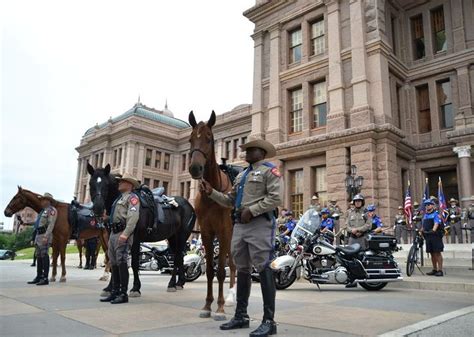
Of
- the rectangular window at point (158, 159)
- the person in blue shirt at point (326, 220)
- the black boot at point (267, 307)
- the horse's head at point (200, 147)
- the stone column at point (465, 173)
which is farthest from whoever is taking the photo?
the rectangular window at point (158, 159)

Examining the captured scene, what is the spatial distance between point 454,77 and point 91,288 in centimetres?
1910

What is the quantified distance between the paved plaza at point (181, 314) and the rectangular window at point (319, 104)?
13702mm

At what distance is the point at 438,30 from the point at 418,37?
1000 mm

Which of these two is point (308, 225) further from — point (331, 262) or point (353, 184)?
point (353, 184)

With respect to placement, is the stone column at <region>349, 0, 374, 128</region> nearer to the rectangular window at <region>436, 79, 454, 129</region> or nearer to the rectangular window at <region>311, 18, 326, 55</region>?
the rectangular window at <region>311, 18, 326, 55</region>

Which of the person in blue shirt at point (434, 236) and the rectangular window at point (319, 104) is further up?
the rectangular window at point (319, 104)

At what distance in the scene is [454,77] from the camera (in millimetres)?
19172

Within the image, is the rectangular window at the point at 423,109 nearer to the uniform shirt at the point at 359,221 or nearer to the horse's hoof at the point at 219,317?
the uniform shirt at the point at 359,221

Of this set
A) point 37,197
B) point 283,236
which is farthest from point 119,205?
point 283,236

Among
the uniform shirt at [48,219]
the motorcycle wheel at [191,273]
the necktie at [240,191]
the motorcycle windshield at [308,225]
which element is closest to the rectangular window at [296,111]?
the motorcycle wheel at [191,273]

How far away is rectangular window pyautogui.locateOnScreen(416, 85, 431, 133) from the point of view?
65.7 feet

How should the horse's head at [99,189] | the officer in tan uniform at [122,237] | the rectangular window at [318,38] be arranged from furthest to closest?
1. the rectangular window at [318,38]
2. the horse's head at [99,189]
3. the officer in tan uniform at [122,237]

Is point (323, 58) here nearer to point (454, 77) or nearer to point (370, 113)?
point (370, 113)

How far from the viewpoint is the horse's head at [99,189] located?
6632 millimetres
